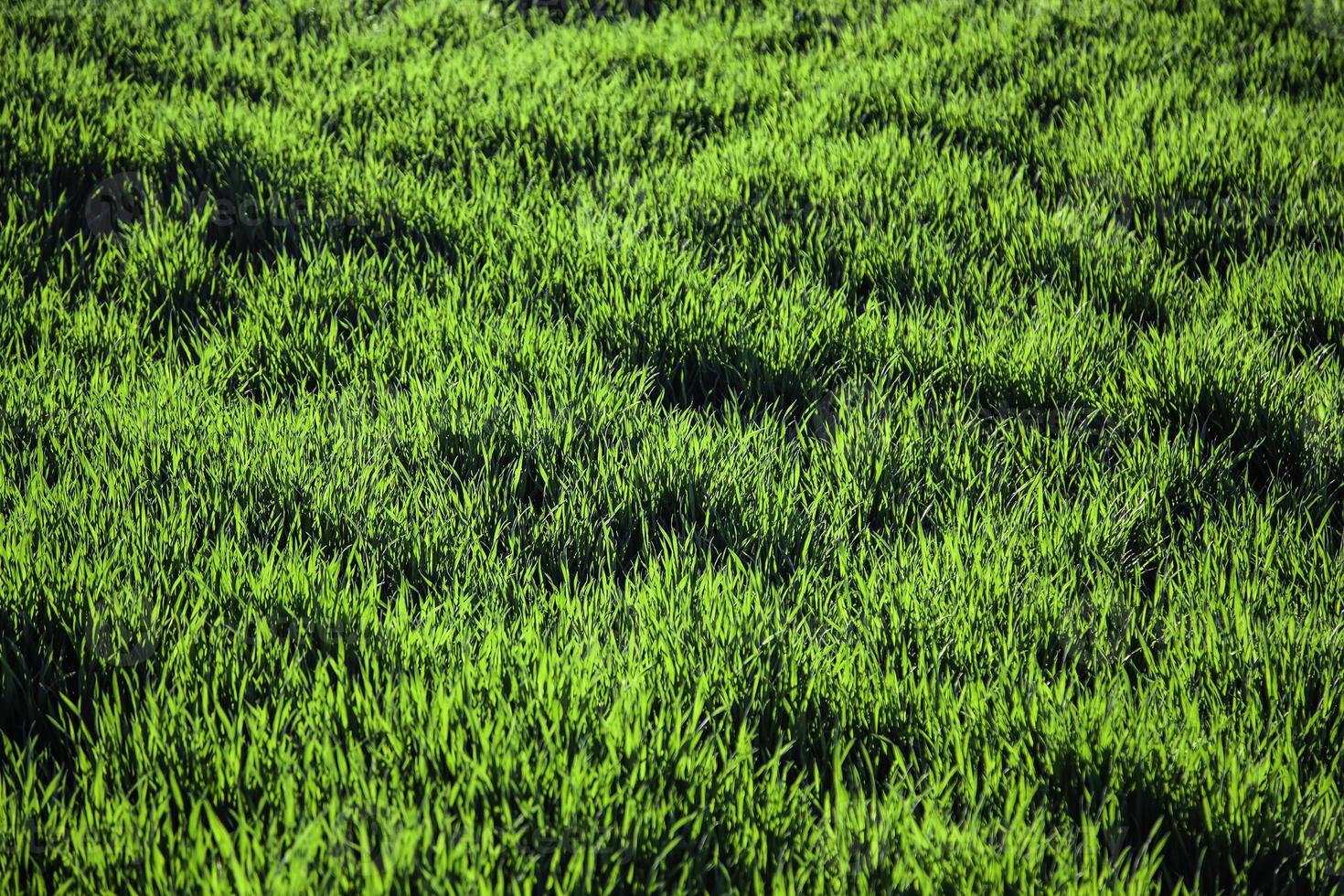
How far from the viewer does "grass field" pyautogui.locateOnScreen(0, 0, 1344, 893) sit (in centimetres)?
118

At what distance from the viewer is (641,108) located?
355cm

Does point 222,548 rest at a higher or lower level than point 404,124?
lower

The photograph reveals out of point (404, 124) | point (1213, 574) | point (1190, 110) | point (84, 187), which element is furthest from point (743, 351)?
point (1190, 110)

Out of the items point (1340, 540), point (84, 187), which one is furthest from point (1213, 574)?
point (84, 187)

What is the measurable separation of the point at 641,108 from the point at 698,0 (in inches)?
64.0

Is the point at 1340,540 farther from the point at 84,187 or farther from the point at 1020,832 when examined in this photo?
the point at 84,187

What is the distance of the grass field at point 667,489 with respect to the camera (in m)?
1.18

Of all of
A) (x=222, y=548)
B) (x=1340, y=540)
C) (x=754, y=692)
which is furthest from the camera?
(x=1340, y=540)

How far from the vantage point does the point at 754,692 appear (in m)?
1.39

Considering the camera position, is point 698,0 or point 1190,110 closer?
point 1190,110

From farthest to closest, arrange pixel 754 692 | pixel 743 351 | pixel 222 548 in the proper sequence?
pixel 743 351
pixel 222 548
pixel 754 692

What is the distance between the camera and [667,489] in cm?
183

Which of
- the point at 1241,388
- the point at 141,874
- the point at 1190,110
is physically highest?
the point at 1190,110

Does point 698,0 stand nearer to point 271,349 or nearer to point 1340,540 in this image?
point 271,349
